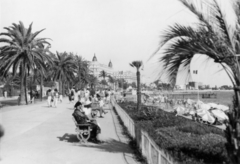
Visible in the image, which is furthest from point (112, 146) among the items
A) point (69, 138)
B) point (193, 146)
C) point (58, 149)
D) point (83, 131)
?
point (193, 146)

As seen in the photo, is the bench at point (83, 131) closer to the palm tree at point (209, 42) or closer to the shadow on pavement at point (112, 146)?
the shadow on pavement at point (112, 146)

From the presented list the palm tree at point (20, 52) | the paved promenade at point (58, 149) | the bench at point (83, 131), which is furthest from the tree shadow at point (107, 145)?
the palm tree at point (20, 52)

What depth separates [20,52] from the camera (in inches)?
891

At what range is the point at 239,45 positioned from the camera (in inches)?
180

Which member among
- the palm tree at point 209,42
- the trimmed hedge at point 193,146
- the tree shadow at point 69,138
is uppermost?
the palm tree at point 209,42

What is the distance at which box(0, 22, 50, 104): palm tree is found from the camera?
73.6 ft

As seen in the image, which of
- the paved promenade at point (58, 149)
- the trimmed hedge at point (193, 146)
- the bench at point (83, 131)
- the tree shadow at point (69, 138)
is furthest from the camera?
the tree shadow at point (69, 138)

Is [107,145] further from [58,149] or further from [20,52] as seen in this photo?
[20,52]

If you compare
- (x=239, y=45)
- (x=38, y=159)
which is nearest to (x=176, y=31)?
(x=239, y=45)

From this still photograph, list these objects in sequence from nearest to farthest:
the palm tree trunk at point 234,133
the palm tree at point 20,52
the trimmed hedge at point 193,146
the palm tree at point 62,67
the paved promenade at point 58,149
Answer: the palm tree trunk at point 234,133
the trimmed hedge at point 193,146
the paved promenade at point 58,149
the palm tree at point 20,52
the palm tree at point 62,67

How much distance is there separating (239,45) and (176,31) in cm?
109

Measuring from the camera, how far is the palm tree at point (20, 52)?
22.4m

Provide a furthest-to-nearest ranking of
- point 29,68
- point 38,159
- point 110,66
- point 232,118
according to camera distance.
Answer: point 110,66 → point 29,68 → point 38,159 → point 232,118

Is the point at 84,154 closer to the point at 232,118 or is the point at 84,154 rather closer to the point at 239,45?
the point at 232,118
